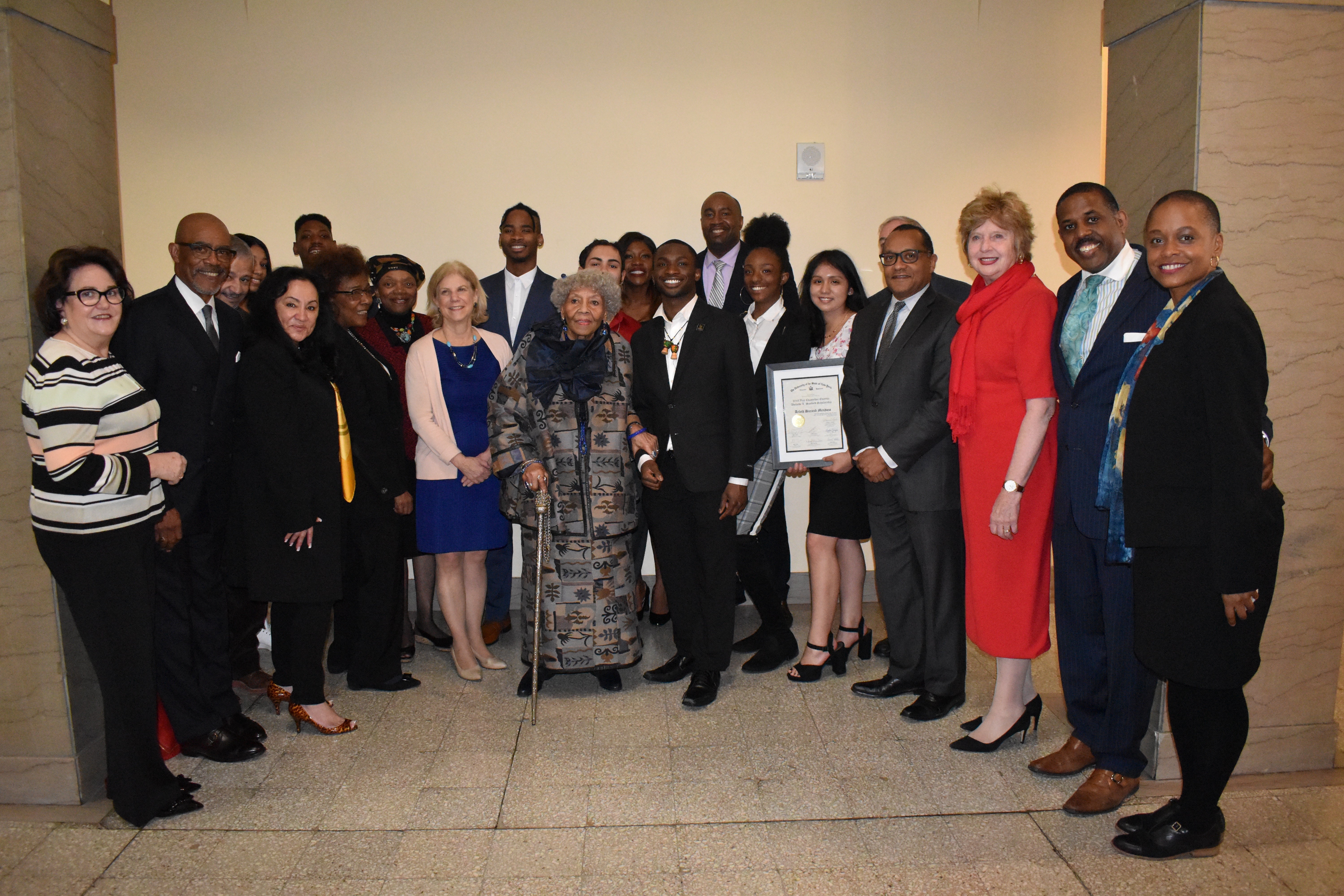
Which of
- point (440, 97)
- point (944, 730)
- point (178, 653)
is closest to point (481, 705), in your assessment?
point (178, 653)

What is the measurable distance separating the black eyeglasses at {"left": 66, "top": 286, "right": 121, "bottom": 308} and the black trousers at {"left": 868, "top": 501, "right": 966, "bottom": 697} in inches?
112

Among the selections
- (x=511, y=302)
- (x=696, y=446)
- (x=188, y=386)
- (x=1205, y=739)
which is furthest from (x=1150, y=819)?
(x=511, y=302)

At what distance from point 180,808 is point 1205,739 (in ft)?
10.6

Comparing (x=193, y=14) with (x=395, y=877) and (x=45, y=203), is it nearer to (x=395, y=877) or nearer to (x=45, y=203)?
(x=45, y=203)

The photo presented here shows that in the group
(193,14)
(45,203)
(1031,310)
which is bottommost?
(1031,310)

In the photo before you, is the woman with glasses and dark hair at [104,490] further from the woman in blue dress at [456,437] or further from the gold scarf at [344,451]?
the woman in blue dress at [456,437]

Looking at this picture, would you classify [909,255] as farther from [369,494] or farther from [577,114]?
[577,114]

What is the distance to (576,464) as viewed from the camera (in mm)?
3830

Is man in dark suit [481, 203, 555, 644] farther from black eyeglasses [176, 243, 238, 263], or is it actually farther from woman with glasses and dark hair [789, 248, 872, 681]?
black eyeglasses [176, 243, 238, 263]

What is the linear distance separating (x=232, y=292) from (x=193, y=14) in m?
2.38

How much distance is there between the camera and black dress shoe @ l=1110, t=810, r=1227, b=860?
2643mm

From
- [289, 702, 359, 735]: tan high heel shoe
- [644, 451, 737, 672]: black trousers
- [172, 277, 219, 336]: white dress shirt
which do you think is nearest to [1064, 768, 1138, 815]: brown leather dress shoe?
[644, 451, 737, 672]: black trousers

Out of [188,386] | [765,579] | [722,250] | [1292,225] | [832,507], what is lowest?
[765,579]

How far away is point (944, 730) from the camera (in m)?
3.59
